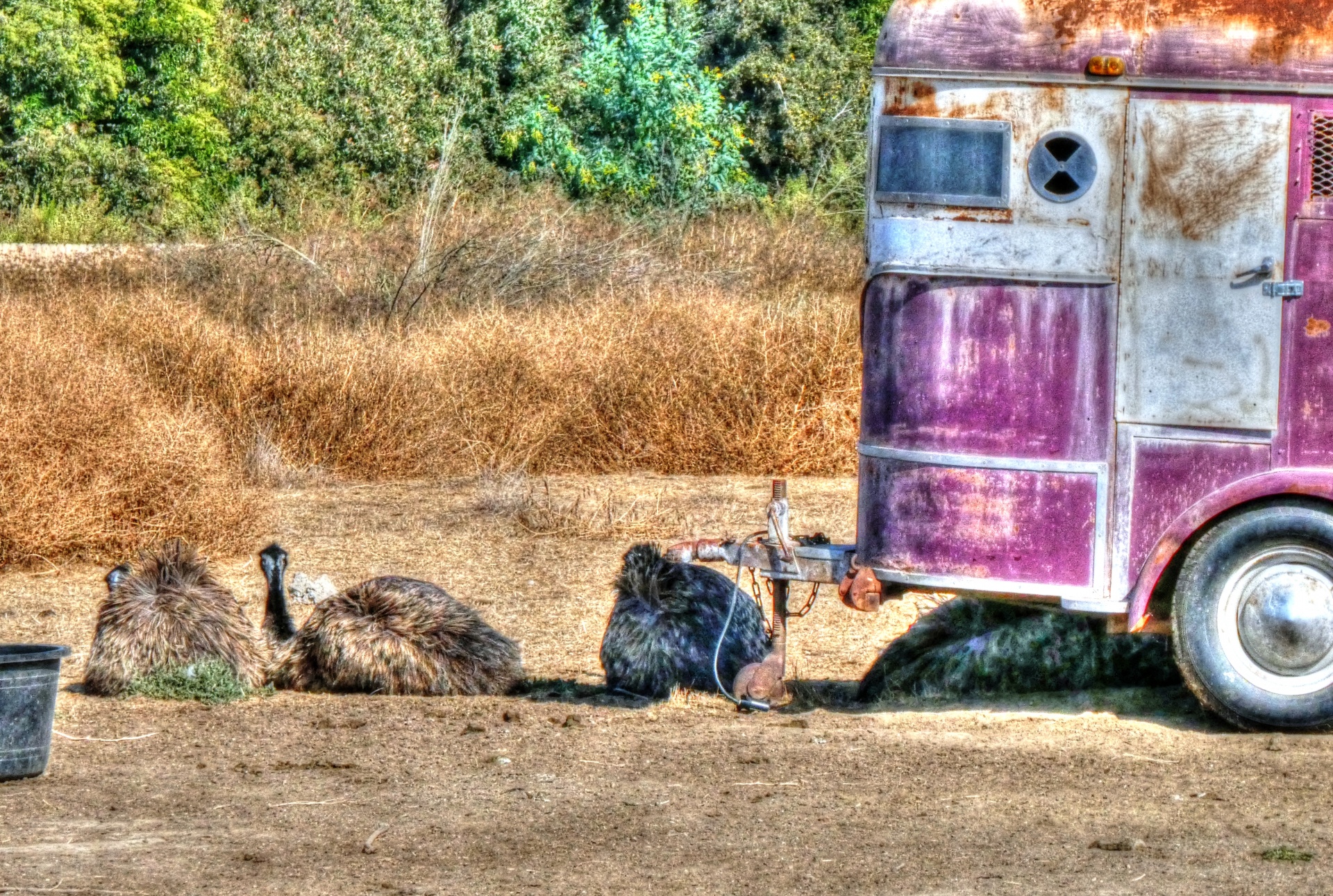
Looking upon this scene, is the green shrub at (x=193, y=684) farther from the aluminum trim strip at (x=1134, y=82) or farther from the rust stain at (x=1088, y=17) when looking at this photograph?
the rust stain at (x=1088, y=17)

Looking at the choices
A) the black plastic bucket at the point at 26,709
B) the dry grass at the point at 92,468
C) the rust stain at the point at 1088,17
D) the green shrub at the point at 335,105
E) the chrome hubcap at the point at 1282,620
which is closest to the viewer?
the black plastic bucket at the point at 26,709

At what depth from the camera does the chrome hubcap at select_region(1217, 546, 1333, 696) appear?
7000mm

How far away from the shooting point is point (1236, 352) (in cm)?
685

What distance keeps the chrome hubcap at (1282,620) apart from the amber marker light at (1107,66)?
1.93 meters

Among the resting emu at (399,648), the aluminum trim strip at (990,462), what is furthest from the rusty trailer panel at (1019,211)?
the resting emu at (399,648)

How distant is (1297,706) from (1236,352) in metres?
1.39

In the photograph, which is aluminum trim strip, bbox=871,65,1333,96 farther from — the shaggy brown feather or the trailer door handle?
the shaggy brown feather

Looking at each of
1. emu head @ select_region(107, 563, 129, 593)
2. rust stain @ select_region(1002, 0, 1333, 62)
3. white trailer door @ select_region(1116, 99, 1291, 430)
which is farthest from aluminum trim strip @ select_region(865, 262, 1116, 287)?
emu head @ select_region(107, 563, 129, 593)

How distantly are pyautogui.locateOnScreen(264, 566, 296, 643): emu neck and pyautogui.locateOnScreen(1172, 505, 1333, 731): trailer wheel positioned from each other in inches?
164

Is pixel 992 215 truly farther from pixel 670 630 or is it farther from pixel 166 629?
pixel 166 629

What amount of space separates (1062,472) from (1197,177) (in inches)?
48.2

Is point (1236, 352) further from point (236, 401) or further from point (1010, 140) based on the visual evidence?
point (236, 401)

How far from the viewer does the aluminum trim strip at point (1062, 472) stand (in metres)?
6.96

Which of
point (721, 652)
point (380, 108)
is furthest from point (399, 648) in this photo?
point (380, 108)
